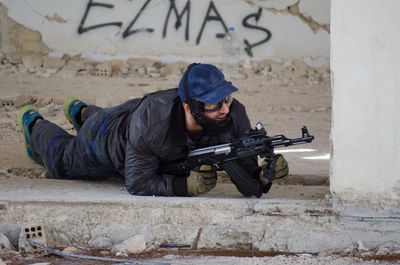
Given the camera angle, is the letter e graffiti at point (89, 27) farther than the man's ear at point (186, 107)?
Yes

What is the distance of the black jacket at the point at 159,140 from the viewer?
9.63 ft

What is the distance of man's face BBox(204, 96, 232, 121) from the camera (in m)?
2.81

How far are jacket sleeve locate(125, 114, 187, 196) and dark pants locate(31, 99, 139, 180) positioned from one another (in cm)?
35

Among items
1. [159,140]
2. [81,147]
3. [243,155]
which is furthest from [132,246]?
[81,147]

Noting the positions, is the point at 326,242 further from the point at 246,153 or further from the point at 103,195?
the point at 103,195

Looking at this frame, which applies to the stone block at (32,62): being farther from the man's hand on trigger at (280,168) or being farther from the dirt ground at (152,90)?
the man's hand on trigger at (280,168)

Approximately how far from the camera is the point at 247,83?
755cm

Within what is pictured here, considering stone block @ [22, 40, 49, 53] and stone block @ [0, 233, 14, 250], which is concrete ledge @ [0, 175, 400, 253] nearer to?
stone block @ [0, 233, 14, 250]

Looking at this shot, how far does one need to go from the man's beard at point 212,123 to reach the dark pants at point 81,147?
Result: 580 mm

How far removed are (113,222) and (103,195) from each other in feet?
0.78

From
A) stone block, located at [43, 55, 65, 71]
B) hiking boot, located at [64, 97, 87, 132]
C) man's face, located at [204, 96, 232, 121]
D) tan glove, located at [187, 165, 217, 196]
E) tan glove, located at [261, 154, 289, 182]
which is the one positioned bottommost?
tan glove, located at [187, 165, 217, 196]

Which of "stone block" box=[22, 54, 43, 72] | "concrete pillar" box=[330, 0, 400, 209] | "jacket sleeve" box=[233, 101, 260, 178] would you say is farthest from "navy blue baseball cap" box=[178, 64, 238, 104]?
"stone block" box=[22, 54, 43, 72]

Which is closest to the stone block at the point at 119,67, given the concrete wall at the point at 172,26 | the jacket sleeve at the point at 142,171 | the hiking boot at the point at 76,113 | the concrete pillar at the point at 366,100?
the concrete wall at the point at 172,26

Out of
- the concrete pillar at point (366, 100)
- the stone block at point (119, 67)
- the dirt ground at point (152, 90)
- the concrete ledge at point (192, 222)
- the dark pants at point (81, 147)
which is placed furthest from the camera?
the stone block at point (119, 67)
